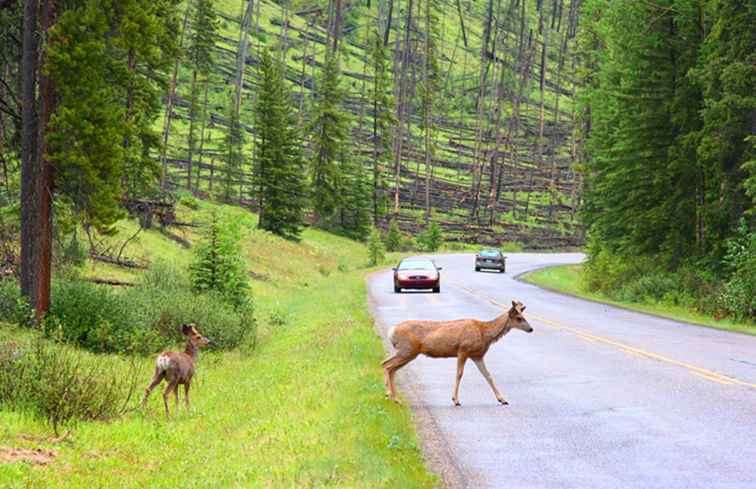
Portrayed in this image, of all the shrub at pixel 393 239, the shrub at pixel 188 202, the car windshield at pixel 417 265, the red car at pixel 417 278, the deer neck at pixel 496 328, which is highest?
the deer neck at pixel 496 328

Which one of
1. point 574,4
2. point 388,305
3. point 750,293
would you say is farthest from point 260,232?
point 574,4

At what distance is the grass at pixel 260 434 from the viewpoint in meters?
7.75

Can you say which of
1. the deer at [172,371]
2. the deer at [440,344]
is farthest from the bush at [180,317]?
the deer at [440,344]

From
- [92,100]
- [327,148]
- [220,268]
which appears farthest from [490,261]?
[92,100]

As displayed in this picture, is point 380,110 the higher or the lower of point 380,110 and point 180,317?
the higher

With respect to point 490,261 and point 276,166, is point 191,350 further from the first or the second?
point 276,166

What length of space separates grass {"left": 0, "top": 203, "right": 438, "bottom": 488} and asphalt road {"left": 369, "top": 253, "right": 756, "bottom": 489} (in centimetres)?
59

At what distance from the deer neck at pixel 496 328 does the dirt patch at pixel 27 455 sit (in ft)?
19.2

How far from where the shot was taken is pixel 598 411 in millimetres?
11047

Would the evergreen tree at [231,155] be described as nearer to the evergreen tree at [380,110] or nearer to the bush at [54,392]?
the evergreen tree at [380,110]

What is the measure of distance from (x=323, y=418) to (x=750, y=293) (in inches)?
736

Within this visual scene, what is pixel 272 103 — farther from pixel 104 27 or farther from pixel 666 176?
pixel 104 27

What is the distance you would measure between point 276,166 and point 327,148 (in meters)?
14.8

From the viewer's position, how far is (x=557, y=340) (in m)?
19.8
